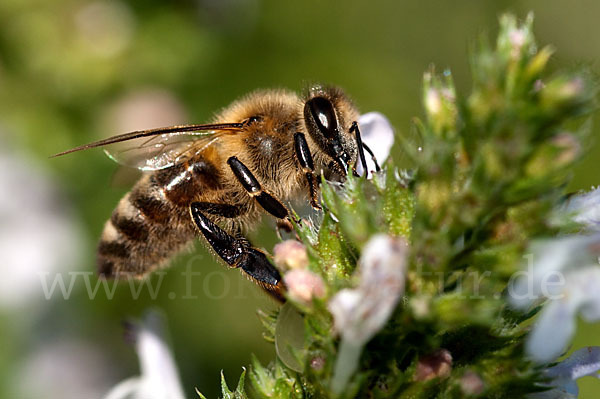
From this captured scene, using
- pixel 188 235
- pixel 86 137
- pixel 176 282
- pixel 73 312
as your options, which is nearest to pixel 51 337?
pixel 73 312

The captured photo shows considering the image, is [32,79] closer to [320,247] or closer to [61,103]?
[61,103]

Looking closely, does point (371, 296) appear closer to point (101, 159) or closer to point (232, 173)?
point (232, 173)

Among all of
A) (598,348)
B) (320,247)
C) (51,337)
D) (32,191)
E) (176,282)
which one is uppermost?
(32,191)

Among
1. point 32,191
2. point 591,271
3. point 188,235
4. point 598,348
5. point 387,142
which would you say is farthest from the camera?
point 32,191

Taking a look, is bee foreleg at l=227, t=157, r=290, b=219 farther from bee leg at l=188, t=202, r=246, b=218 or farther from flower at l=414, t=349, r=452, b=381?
flower at l=414, t=349, r=452, b=381

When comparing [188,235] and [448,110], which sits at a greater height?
[188,235]

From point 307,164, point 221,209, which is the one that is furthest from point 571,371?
point 221,209

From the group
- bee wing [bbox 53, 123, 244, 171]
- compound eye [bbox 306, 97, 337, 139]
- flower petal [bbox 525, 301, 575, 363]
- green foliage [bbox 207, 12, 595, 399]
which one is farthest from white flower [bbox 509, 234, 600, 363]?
bee wing [bbox 53, 123, 244, 171]
